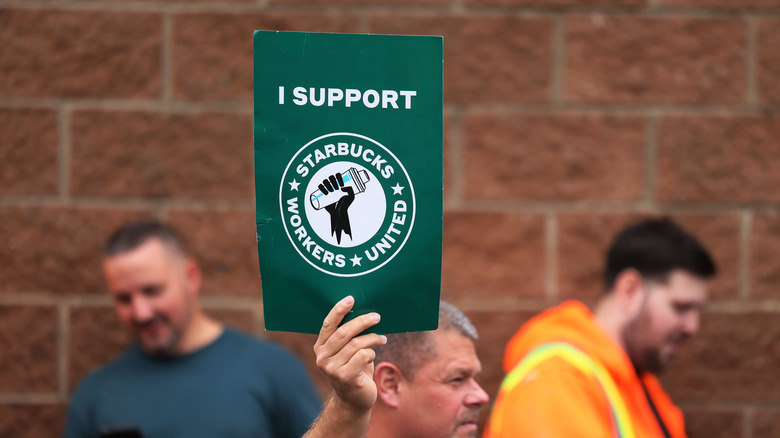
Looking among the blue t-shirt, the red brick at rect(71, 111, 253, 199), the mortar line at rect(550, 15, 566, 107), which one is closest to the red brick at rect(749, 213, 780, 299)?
the mortar line at rect(550, 15, 566, 107)

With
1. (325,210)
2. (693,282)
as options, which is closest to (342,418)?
(325,210)

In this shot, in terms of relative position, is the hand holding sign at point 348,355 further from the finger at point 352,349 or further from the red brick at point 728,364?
the red brick at point 728,364

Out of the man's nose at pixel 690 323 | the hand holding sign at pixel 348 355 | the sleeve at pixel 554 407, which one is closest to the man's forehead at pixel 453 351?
the sleeve at pixel 554 407

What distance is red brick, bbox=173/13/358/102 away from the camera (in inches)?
147

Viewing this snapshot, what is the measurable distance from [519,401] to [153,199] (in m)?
1.93

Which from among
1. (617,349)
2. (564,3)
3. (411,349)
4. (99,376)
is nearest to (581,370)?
(617,349)

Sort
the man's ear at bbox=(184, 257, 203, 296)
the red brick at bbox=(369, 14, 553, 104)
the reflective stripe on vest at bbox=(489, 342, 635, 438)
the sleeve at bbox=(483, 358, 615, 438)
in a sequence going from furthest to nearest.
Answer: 1. the red brick at bbox=(369, 14, 553, 104)
2. the man's ear at bbox=(184, 257, 203, 296)
3. the reflective stripe on vest at bbox=(489, 342, 635, 438)
4. the sleeve at bbox=(483, 358, 615, 438)

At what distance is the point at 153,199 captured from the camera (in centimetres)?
375

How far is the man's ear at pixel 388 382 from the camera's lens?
229 cm

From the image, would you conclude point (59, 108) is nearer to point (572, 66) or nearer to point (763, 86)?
point (572, 66)

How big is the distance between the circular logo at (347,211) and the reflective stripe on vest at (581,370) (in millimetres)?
1152

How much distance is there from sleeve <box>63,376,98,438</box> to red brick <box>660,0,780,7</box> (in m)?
3.00

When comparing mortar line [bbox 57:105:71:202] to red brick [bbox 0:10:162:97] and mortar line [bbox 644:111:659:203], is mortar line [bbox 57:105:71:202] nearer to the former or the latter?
red brick [bbox 0:10:162:97]

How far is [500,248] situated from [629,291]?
0.62 metres
